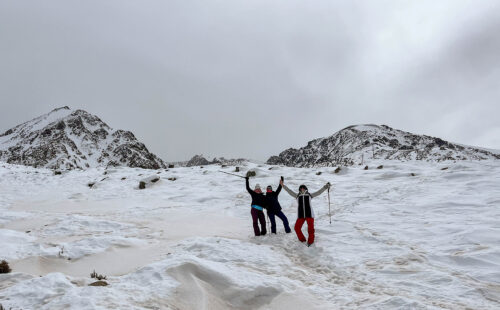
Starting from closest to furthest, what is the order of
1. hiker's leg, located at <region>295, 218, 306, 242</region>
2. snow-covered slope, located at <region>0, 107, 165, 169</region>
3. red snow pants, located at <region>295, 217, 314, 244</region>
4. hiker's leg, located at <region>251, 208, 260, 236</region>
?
red snow pants, located at <region>295, 217, 314, 244</region>, hiker's leg, located at <region>295, 218, 306, 242</region>, hiker's leg, located at <region>251, 208, 260, 236</region>, snow-covered slope, located at <region>0, 107, 165, 169</region>

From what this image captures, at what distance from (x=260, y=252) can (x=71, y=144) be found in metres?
137

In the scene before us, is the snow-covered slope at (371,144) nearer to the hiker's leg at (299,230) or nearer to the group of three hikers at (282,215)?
the group of three hikers at (282,215)

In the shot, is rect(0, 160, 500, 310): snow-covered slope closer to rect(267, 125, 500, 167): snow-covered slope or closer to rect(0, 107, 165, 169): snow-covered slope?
rect(0, 107, 165, 169): snow-covered slope

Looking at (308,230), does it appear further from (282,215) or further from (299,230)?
(282,215)

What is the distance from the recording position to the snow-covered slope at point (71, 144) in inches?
4250

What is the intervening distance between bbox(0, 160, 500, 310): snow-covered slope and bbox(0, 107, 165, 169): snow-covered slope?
104710 millimetres

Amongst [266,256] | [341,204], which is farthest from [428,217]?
[266,256]

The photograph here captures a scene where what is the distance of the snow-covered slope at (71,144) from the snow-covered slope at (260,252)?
104710mm

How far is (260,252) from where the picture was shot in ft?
24.6

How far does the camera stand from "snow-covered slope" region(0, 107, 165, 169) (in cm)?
10794

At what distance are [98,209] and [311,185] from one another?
38.9 ft

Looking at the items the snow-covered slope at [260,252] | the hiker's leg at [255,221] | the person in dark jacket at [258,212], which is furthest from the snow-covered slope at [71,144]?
the hiker's leg at [255,221]

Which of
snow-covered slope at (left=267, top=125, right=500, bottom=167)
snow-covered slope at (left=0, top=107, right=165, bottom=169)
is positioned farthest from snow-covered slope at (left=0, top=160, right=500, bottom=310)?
snow-covered slope at (left=267, top=125, right=500, bottom=167)

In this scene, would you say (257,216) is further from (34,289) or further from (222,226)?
(34,289)
